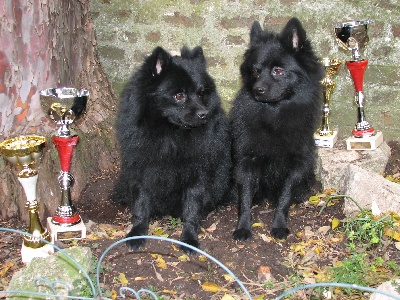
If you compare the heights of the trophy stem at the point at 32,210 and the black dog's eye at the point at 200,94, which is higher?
the black dog's eye at the point at 200,94

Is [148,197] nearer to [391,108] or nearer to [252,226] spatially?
[252,226]

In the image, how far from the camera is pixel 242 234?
3490mm

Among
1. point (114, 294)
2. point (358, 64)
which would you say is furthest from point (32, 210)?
point (358, 64)

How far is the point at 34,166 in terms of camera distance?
328 centimetres

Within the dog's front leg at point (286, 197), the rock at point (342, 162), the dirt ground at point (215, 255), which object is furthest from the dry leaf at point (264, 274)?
the rock at point (342, 162)

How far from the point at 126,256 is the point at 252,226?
3.12 ft

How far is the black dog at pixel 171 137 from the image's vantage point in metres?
3.21

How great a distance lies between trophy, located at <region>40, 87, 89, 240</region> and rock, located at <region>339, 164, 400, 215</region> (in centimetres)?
184

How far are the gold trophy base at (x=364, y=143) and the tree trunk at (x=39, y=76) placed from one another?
6.94ft

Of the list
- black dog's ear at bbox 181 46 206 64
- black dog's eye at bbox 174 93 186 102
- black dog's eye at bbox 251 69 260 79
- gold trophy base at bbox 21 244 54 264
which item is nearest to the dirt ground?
gold trophy base at bbox 21 244 54 264

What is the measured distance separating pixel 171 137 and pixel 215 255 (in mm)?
771

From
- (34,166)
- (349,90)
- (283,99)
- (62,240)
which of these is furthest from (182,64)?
(349,90)

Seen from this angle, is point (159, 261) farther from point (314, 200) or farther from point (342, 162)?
point (342, 162)

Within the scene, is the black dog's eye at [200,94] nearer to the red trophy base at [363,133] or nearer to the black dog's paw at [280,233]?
the black dog's paw at [280,233]
